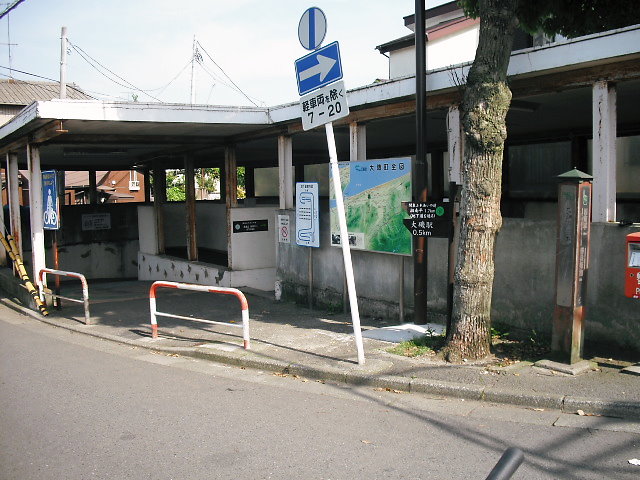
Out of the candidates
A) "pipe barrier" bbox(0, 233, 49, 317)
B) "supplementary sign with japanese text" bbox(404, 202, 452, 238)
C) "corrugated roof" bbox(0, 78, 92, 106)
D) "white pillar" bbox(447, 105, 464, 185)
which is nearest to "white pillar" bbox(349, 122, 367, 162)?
"white pillar" bbox(447, 105, 464, 185)

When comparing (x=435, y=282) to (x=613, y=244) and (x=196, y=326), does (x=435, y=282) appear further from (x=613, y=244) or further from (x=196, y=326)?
(x=196, y=326)

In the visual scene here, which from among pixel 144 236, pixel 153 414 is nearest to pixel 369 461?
pixel 153 414

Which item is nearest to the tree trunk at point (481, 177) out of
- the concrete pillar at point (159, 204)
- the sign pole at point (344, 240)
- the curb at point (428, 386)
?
the curb at point (428, 386)

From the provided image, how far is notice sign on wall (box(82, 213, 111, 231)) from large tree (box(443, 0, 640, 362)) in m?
16.8

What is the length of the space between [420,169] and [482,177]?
1.63 m

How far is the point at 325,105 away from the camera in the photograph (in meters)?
6.57

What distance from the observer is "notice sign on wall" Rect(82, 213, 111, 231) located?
818 inches

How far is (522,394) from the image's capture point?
5.61 metres

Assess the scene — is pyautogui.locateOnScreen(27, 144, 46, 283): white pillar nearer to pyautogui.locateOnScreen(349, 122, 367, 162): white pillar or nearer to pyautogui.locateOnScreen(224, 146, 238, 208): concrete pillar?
pyautogui.locateOnScreen(224, 146, 238, 208): concrete pillar

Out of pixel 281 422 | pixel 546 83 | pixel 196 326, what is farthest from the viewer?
pixel 196 326

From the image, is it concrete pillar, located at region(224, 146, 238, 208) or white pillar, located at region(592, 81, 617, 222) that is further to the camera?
concrete pillar, located at region(224, 146, 238, 208)

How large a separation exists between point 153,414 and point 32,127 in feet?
24.0

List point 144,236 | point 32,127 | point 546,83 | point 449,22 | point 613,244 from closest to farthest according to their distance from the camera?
point 613,244, point 546,83, point 32,127, point 144,236, point 449,22

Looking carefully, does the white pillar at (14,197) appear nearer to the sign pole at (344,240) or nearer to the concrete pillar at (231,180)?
the concrete pillar at (231,180)
